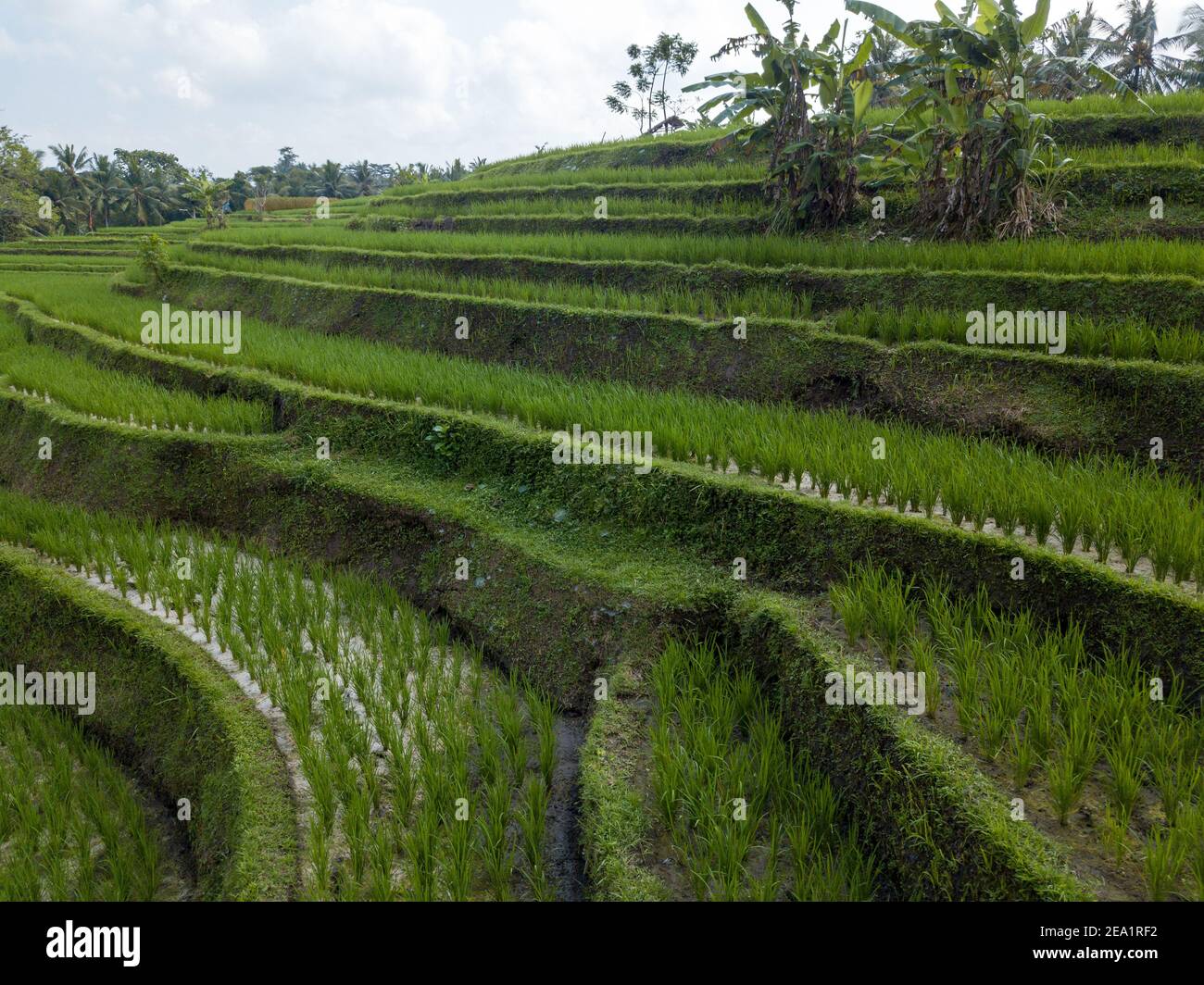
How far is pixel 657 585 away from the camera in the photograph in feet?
14.5

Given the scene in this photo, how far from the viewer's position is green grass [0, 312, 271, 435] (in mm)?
7055

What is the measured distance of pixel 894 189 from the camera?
9.45 meters

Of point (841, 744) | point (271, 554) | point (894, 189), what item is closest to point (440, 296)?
point (271, 554)

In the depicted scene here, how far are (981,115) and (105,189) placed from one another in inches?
1679

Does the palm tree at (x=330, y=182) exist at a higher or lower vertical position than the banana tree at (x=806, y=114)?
higher

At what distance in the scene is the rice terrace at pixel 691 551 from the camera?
287 cm

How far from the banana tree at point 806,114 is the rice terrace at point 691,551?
0.17 feet

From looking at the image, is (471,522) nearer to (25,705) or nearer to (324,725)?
(324,725)

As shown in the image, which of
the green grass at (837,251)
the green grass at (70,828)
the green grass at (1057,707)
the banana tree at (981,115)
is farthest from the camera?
the banana tree at (981,115)

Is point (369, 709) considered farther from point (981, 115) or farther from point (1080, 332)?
point (981, 115)

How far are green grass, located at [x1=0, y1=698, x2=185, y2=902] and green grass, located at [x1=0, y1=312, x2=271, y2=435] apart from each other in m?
3.28

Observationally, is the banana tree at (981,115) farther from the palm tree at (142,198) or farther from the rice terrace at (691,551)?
the palm tree at (142,198)

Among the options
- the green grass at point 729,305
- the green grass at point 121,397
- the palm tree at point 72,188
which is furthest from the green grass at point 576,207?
the palm tree at point 72,188

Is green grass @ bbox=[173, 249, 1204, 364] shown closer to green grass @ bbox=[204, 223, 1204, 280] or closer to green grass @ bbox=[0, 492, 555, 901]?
green grass @ bbox=[204, 223, 1204, 280]
